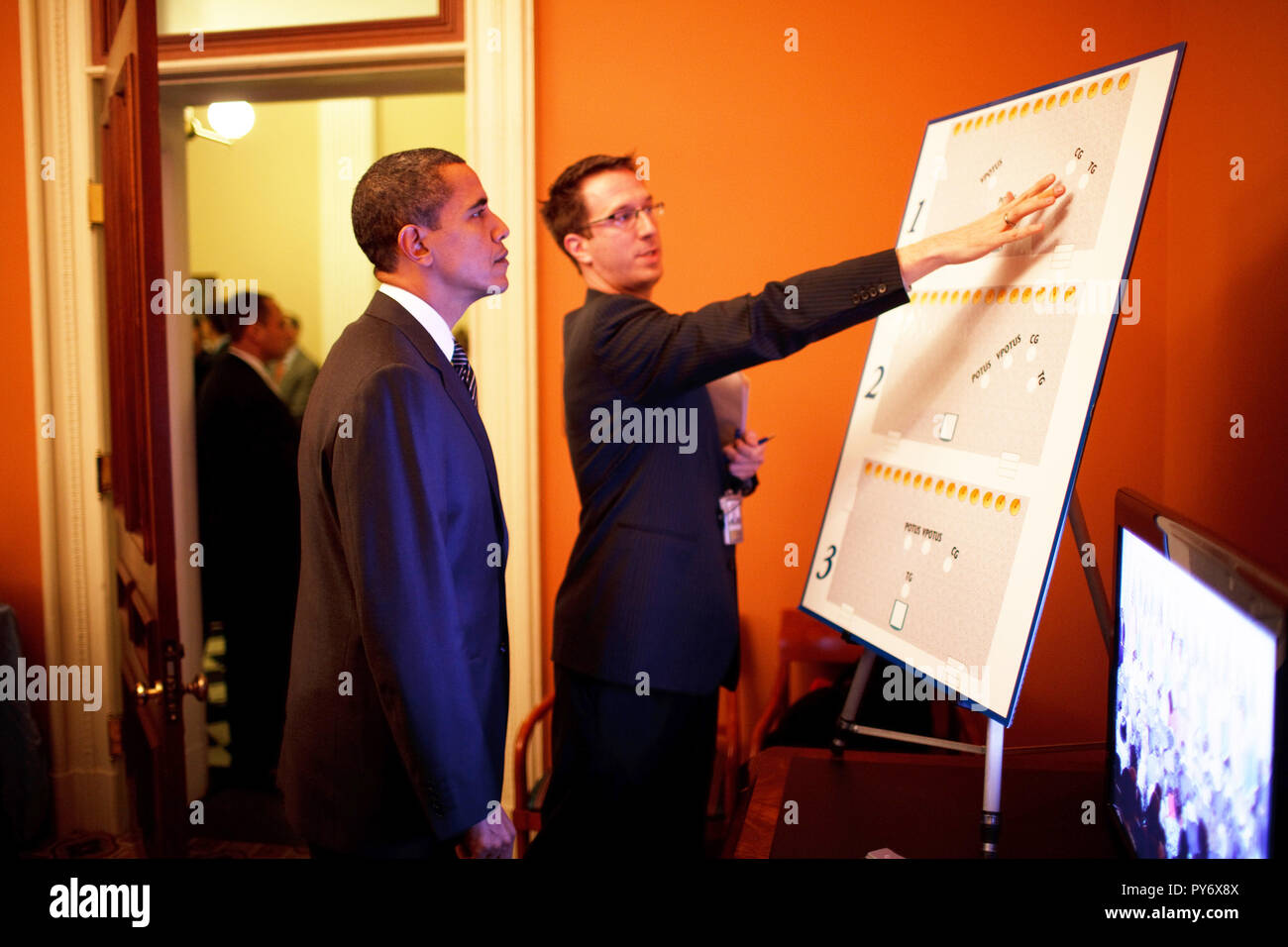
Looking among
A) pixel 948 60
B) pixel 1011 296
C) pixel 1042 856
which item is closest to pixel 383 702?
pixel 1042 856

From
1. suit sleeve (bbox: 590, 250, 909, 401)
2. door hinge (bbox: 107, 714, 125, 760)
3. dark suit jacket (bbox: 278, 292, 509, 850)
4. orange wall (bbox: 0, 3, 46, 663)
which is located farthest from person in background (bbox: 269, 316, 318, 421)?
dark suit jacket (bbox: 278, 292, 509, 850)

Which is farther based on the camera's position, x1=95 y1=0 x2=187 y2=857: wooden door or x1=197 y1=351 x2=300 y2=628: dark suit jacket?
x1=197 y1=351 x2=300 y2=628: dark suit jacket

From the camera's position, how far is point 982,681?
131 centimetres

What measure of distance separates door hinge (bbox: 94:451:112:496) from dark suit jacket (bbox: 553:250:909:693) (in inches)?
70.4

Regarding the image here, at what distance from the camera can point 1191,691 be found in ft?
2.89

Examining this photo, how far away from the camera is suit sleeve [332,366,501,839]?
1208 mm

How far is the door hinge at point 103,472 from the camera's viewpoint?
9.38 ft

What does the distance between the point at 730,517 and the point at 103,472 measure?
210 centimetres

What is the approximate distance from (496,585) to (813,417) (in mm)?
1461

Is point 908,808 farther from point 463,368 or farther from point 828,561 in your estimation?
point 463,368

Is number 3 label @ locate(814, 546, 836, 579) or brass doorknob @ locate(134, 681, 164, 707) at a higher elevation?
number 3 label @ locate(814, 546, 836, 579)

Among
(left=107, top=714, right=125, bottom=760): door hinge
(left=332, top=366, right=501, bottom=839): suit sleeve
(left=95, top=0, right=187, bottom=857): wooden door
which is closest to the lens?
(left=332, top=366, right=501, bottom=839): suit sleeve

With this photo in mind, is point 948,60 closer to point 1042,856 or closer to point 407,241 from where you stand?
point 407,241

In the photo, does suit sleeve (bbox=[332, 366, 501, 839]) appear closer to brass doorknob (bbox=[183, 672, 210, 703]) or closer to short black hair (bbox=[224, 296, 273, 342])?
brass doorknob (bbox=[183, 672, 210, 703])
